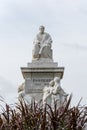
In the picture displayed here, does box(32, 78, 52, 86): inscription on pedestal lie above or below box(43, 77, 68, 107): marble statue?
above

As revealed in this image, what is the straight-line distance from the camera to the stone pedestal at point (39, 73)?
18230mm

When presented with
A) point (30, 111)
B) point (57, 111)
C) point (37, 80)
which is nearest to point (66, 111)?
point (57, 111)

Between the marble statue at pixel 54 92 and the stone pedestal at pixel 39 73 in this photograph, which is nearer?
the marble statue at pixel 54 92

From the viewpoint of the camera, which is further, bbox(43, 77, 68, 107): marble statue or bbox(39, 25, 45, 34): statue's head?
bbox(39, 25, 45, 34): statue's head

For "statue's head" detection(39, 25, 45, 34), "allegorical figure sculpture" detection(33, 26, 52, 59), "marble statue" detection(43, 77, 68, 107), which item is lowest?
"marble statue" detection(43, 77, 68, 107)

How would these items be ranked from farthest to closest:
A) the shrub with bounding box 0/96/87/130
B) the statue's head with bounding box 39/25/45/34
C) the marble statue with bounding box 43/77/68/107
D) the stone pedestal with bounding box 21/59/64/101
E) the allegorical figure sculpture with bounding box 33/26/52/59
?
the statue's head with bounding box 39/25/45/34 < the allegorical figure sculpture with bounding box 33/26/52/59 < the stone pedestal with bounding box 21/59/64/101 < the marble statue with bounding box 43/77/68/107 < the shrub with bounding box 0/96/87/130

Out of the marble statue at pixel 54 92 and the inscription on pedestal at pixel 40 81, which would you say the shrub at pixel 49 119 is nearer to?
the marble statue at pixel 54 92

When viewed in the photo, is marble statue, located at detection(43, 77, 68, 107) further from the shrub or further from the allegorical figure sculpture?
the shrub

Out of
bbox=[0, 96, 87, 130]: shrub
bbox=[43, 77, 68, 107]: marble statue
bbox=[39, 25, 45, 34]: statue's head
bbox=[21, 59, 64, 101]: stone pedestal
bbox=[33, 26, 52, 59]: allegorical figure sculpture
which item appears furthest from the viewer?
bbox=[39, 25, 45, 34]: statue's head

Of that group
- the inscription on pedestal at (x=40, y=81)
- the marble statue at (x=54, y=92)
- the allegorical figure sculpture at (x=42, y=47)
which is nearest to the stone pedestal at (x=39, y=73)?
the inscription on pedestal at (x=40, y=81)

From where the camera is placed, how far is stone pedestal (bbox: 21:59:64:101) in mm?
18230

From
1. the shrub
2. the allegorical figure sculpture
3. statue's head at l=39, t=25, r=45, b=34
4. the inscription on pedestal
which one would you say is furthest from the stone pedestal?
the shrub

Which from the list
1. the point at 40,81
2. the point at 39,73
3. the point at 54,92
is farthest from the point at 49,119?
the point at 39,73

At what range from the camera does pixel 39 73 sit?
18.5 m
